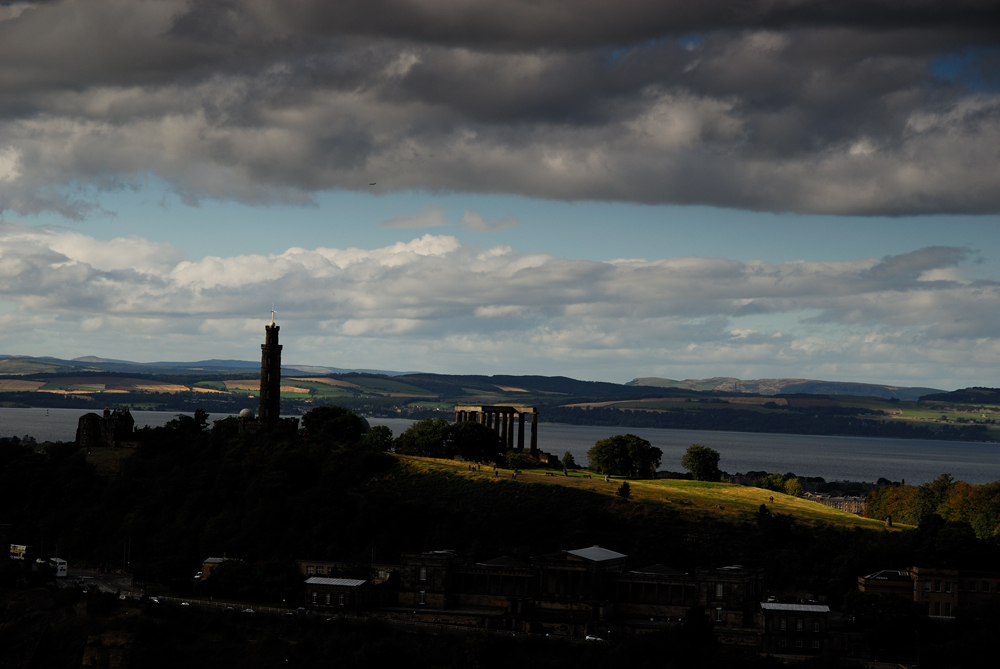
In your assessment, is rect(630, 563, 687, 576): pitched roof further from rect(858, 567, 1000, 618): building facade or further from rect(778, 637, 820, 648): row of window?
rect(858, 567, 1000, 618): building facade

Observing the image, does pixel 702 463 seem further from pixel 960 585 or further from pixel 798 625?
pixel 798 625

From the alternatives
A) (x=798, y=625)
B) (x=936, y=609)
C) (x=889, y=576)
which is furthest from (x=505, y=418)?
(x=798, y=625)

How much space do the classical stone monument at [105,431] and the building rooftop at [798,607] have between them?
292 feet

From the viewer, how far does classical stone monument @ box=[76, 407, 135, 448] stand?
5891 inches

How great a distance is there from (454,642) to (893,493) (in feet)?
335

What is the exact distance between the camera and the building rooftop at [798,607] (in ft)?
289

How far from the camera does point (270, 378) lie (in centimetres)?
14625

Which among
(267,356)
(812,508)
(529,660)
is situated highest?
(267,356)

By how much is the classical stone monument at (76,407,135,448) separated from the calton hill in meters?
5.22

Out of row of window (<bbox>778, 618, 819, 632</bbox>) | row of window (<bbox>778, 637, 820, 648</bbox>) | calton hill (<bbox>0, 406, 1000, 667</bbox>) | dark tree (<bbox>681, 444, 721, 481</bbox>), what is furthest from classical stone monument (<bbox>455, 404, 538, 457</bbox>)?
row of window (<bbox>778, 637, 820, 648</bbox>)

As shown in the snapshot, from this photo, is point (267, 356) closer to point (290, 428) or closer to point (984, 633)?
point (290, 428)

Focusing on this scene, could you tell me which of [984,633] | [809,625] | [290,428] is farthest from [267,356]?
[984,633]

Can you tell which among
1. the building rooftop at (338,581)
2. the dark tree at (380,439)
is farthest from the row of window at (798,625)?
the dark tree at (380,439)

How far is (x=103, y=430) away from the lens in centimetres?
15175
